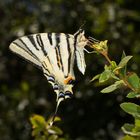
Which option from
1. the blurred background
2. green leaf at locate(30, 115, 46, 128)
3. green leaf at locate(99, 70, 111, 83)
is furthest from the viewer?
the blurred background

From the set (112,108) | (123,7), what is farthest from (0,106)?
(123,7)

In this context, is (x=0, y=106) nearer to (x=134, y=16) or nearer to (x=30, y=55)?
(x=134, y=16)

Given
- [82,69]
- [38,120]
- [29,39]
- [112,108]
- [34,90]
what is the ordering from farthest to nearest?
[34,90], [112,108], [38,120], [29,39], [82,69]

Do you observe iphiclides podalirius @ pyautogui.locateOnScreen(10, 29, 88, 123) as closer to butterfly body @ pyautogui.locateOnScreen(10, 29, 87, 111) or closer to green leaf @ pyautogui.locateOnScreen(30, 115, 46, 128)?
butterfly body @ pyautogui.locateOnScreen(10, 29, 87, 111)

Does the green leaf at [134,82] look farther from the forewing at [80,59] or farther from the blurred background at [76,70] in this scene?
the blurred background at [76,70]

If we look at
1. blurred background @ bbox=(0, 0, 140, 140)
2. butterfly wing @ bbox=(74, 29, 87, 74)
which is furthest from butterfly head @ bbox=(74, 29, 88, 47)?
blurred background @ bbox=(0, 0, 140, 140)

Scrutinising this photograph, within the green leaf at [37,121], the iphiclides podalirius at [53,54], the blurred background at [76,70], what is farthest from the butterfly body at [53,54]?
the blurred background at [76,70]

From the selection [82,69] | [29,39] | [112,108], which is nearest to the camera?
[82,69]
